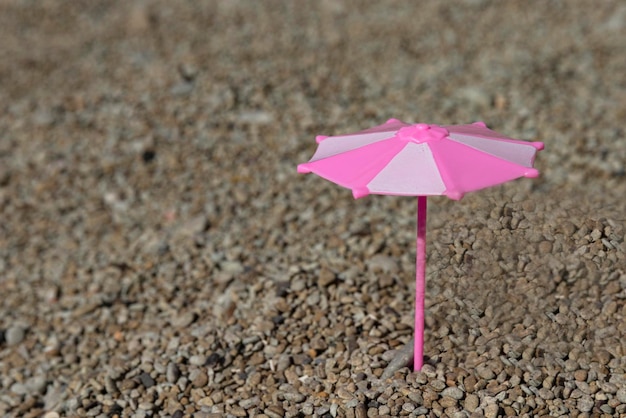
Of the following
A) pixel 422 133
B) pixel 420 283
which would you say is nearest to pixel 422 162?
pixel 422 133

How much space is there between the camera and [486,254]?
306cm

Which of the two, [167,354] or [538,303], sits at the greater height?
[538,303]

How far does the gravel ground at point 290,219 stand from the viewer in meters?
3.11

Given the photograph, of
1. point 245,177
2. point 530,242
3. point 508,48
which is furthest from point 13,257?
point 508,48

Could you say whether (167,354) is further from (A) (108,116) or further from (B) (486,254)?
(A) (108,116)

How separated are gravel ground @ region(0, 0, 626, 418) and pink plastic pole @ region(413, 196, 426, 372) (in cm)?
8

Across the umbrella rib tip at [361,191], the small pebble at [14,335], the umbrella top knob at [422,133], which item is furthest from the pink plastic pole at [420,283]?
the small pebble at [14,335]

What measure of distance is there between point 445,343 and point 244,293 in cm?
135

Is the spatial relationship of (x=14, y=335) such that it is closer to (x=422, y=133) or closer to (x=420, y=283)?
(x=420, y=283)

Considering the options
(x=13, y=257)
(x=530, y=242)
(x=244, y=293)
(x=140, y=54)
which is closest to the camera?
(x=530, y=242)

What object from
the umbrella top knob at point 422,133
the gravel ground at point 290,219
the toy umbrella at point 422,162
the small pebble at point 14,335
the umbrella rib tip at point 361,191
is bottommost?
the small pebble at point 14,335

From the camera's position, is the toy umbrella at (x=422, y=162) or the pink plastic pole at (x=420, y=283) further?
the pink plastic pole at (x=420, y=283)

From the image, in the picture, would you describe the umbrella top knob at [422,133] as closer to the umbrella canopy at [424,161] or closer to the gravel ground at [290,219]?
the umbrella canopy at [424,161]

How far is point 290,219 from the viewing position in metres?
4.99
